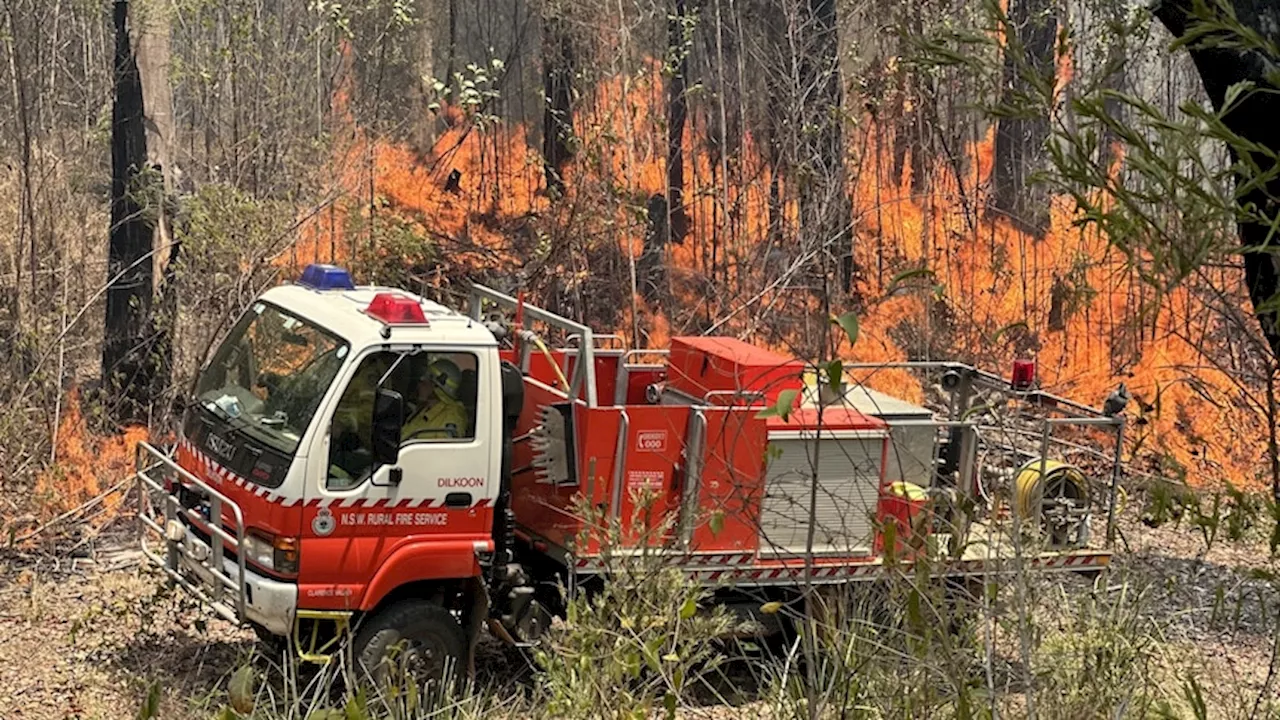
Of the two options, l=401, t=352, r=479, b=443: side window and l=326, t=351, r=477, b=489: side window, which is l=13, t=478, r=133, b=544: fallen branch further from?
l=401, t=352, r=479, b=443: side window

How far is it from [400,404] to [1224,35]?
15.9ft

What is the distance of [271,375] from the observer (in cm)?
774

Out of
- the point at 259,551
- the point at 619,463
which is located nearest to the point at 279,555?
the point at 259,551

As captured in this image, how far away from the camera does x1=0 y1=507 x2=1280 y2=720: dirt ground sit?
7.60 metres

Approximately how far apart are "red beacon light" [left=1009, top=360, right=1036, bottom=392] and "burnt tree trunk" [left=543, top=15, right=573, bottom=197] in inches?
342

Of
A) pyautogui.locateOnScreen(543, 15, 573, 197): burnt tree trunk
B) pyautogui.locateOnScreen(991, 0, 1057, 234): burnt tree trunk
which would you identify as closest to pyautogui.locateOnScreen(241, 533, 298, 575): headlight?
pyautogui.locateOnScreen(991, 0, 1057, 234): burnt tree trunk

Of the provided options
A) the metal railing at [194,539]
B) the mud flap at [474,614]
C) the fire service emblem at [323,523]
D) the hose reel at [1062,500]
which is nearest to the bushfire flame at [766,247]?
the hose reel at [1062,500]

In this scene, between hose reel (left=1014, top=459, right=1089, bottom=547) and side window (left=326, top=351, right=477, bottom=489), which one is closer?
side window (left=326, top=351, right=477, bottom=489)

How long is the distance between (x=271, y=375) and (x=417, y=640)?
5.12 feet

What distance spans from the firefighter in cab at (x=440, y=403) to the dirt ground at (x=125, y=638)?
61.1 inches

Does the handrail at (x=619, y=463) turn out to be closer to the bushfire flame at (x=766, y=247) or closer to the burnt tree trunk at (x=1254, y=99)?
the burnt tree trunk at (x=1254, y=99)

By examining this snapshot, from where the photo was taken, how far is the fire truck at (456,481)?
7.31 metres

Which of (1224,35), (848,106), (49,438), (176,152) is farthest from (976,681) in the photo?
(848,106)

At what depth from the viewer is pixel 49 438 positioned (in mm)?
11047
